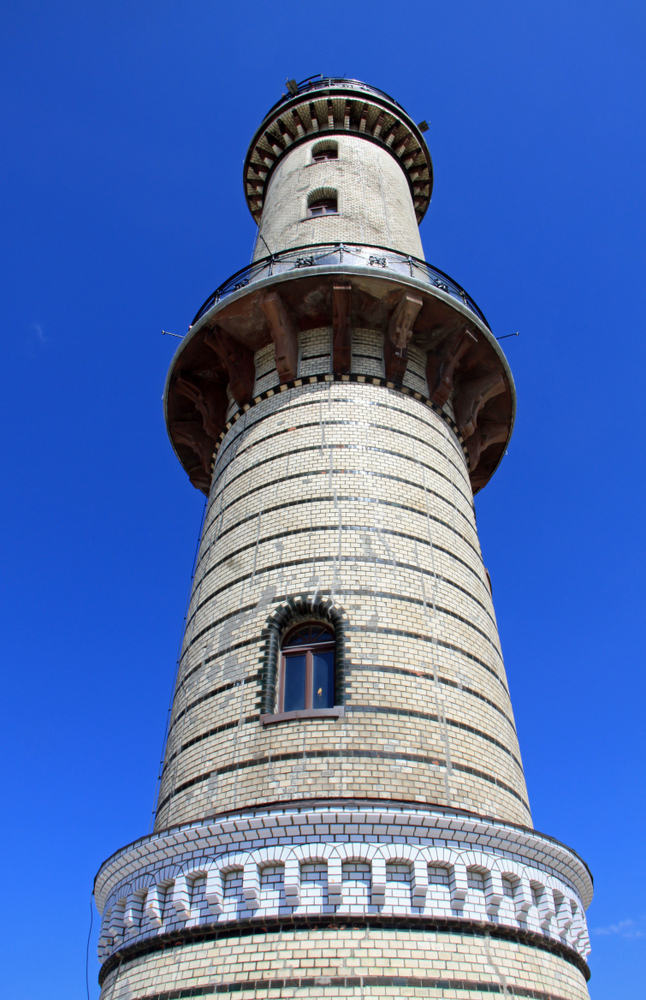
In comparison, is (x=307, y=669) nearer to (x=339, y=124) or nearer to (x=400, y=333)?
(x=400, y=333)

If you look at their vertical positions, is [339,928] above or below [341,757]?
below

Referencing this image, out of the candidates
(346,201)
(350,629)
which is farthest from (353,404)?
(346,201)

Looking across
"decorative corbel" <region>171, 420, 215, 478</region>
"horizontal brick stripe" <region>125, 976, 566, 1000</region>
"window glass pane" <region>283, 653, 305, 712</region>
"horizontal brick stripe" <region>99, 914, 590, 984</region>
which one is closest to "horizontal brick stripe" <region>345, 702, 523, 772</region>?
"window glass pane" <region>283, 653, 305, 712</region>

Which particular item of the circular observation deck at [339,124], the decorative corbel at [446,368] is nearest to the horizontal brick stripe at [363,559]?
the decorative corbel at [446,368]

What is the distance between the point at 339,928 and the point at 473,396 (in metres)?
8.28

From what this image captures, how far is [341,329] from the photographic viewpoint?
10391mm

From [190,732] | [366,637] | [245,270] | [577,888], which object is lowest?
[577,888]

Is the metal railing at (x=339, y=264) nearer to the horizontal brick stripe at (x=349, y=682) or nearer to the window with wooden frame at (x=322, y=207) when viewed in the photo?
the window with wooden frame at (x=322, y=207)

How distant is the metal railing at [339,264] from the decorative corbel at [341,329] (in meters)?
0.43

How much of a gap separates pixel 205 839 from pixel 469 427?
7.56 meters

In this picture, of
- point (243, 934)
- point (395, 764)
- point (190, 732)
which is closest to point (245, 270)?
point (190, 732)

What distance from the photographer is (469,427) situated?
37.1 feet

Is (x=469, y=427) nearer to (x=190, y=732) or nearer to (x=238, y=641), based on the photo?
(x=238, y=641)

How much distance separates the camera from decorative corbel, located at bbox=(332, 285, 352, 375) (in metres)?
10.3
